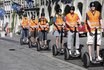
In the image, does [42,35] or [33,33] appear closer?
[42,35]

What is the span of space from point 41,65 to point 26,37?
485 inches

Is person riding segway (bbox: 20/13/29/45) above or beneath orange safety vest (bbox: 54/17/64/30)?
beneath

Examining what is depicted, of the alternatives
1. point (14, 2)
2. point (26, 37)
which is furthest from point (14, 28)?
point (26, 37)

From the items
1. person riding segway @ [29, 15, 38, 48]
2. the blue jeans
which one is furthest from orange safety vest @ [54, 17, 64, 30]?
the blue jeans

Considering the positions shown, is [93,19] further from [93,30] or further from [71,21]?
[71,21]

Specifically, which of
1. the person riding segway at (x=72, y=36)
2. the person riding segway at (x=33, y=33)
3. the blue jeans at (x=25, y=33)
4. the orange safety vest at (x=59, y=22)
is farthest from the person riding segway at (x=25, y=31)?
the person riding segway at (x=72, y=36)

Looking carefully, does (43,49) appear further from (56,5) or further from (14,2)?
(14,2)

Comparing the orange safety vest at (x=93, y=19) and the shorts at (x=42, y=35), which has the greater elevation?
the orange safety vest at (x=93, y=19)

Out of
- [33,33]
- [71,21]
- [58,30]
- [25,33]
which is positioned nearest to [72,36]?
[71,21]

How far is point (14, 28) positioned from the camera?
7394cm

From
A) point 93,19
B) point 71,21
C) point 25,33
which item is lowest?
point 25,33

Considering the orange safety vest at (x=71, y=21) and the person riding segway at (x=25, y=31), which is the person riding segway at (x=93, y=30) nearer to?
the orange safety vest at (x=71, y=21)

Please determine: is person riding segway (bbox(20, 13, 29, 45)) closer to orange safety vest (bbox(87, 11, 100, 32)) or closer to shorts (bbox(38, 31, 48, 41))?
shorts (bbox(38, 31, 48, 41))

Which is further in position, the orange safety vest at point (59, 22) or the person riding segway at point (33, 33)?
the person riding segway at point (33, 33)
